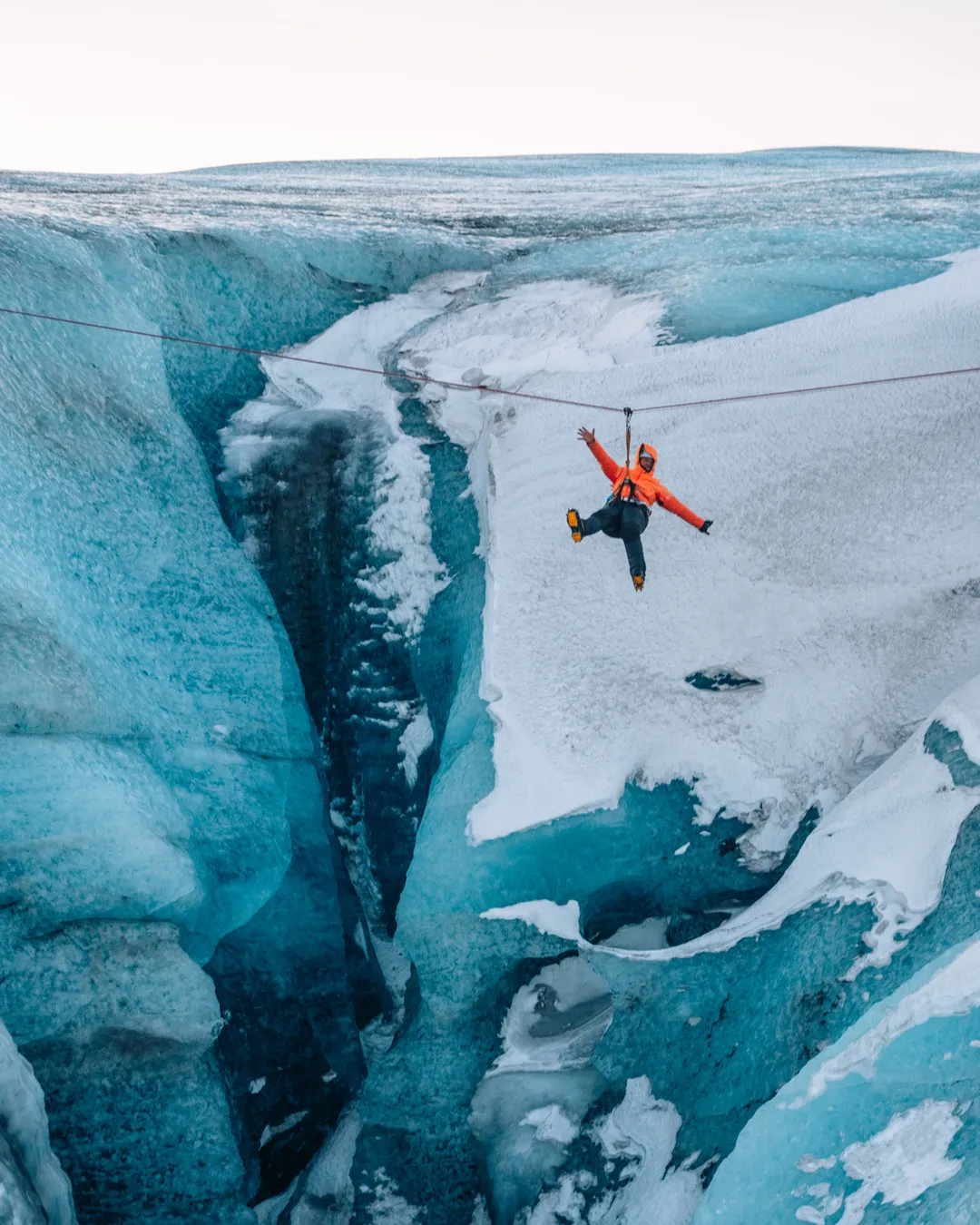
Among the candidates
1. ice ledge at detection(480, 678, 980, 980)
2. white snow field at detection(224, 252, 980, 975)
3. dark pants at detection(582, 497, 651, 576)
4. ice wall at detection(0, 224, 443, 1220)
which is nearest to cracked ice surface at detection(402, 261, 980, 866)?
white snow field at detection(224, 252, 980, 975)

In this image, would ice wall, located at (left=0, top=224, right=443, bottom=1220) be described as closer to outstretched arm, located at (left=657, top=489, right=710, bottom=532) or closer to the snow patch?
outstretched arm, located at (left=657, top=489, right=710, bottom=532)

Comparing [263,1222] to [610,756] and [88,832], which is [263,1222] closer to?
[88,832]

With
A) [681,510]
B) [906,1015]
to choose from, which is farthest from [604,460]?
[906,1015]

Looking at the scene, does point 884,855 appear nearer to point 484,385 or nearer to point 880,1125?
point 880,1125

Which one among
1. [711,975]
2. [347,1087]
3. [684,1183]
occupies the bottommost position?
[347,1087]

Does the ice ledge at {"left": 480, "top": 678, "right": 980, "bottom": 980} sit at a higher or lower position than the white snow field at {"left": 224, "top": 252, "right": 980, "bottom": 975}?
lower

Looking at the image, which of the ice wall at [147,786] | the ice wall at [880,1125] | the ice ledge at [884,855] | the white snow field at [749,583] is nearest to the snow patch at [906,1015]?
the ice wall at [880,1125]

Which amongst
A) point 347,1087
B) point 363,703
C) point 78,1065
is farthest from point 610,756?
point 78,1065
